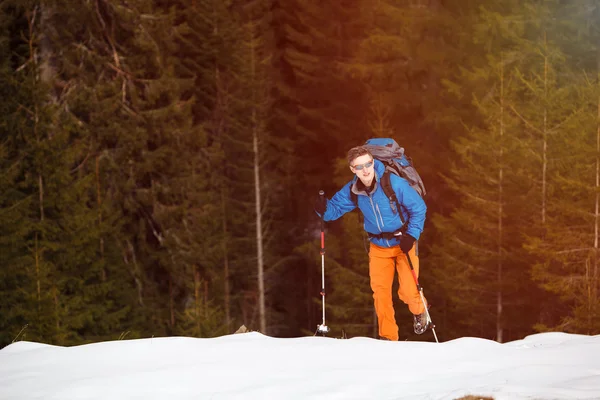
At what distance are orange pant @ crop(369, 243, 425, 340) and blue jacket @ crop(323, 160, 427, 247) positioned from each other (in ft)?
0.59

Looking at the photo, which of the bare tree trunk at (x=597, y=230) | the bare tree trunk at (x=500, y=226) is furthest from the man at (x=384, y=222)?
the bare tree trunk at (x=500, y=226)

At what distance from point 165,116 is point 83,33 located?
4843mm

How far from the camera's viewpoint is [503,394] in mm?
5320

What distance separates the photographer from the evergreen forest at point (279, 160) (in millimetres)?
22219

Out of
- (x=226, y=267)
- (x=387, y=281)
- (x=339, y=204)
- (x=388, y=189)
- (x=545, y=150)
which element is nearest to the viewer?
(x=388, y=189)

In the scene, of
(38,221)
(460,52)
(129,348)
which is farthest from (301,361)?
(460,52)

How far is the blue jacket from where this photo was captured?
9008 millimetres

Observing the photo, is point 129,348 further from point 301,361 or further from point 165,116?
point 165,116

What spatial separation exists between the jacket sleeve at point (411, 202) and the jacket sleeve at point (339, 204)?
622 mm

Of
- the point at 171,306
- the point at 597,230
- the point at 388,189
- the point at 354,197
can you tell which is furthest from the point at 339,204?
the point at 171,306

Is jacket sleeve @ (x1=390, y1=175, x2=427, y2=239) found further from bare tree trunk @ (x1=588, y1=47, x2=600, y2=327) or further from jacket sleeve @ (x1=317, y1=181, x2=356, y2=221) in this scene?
bare tree trunk @ (x1=588, y1=47, x2=600, y2=327)

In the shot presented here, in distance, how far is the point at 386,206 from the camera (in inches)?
359

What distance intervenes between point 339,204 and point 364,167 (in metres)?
0.85

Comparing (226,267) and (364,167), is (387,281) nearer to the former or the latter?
(364,167)
